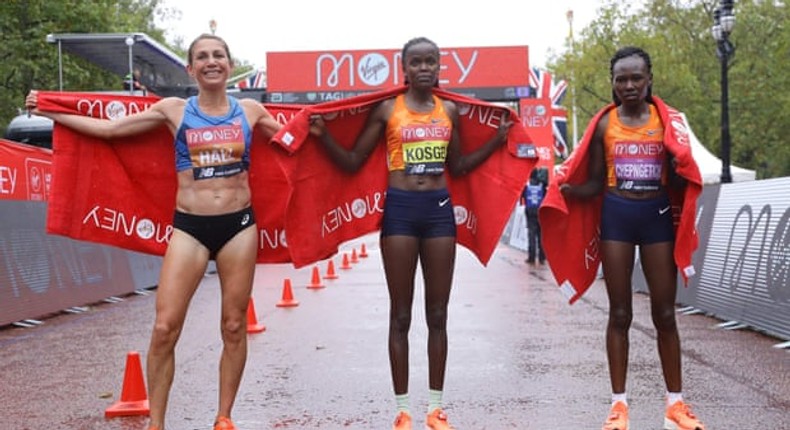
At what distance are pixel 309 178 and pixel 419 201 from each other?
837 millimetres

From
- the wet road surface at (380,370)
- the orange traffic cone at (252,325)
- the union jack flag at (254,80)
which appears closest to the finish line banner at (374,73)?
the union jack flag at (254,80)

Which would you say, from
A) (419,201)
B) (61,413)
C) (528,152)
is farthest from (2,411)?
(528,152)

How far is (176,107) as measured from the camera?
17.7 feet

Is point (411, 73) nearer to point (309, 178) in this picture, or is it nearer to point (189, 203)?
point (309, 178)

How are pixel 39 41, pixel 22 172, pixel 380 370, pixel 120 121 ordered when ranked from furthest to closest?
pixel 39 41
pixel 22 172
pixel 380 370
pixel 120 121

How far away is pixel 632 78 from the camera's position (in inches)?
213

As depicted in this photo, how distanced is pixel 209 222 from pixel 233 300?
0.46m

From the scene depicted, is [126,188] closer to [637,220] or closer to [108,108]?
[108,108]

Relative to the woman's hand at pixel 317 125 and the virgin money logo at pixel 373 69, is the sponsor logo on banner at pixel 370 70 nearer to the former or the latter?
the virgin money logo at pixel 373 69

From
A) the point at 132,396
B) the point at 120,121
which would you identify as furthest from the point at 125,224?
the point at 132,396

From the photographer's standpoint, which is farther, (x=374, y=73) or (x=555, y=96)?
(x=555, y=96)

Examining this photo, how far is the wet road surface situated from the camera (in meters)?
6.02

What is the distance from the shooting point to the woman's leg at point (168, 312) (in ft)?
16.7

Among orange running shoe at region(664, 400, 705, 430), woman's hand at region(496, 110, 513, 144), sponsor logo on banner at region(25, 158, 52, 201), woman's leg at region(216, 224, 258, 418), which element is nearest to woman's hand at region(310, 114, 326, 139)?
woman's leg at region(216, 224, 258, 418)
